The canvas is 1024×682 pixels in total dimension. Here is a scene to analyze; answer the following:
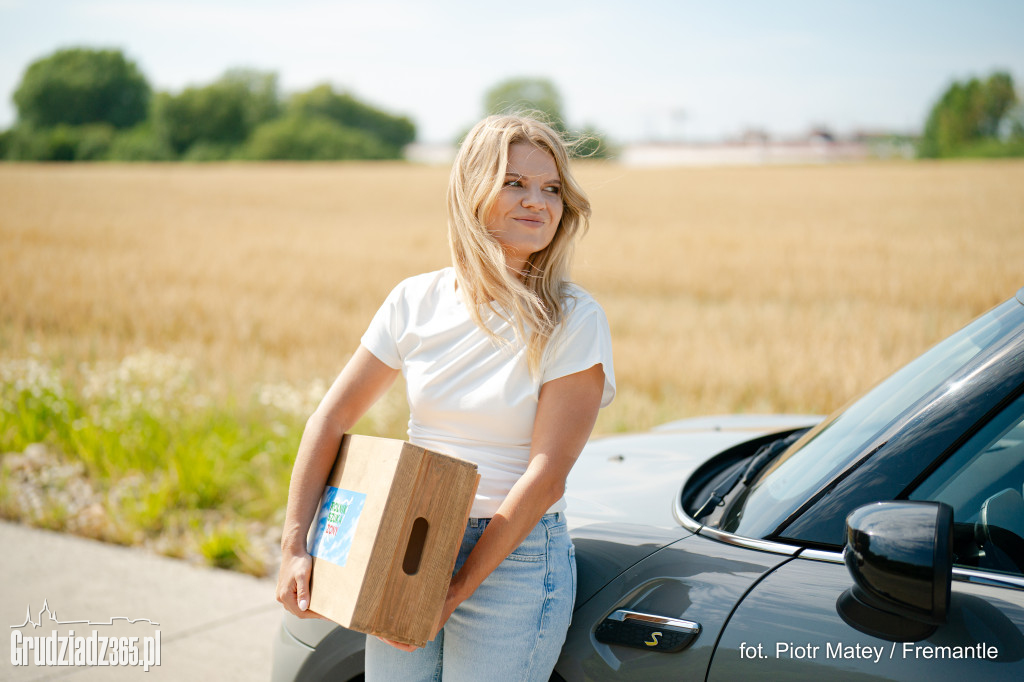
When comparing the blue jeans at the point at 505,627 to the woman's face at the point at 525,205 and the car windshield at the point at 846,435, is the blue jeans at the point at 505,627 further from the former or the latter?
the woman's face at the point at 525,205

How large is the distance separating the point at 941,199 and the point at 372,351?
26486 mm

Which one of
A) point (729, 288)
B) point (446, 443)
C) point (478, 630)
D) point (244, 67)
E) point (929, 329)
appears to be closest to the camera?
point (478, 630)

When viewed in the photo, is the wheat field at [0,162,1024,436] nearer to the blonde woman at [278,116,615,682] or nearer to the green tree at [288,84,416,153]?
the blonde woman at [278,116,615,682]

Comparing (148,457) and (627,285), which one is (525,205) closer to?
(148,457)

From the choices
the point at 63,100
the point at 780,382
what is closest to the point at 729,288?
the point at 780,382

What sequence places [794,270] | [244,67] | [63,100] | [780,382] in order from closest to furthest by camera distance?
[780,382] < [794,270] < [63,100] < [244,67]

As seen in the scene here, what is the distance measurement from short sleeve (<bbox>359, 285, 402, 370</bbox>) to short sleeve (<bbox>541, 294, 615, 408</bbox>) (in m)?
0.42

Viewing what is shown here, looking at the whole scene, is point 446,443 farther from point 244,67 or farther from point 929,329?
point 244,67

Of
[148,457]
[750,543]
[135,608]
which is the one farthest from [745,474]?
[148,457]

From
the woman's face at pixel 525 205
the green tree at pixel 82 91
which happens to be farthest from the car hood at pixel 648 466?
the green tree at pixel 82 91

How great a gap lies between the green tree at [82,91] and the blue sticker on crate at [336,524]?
79.7 meters

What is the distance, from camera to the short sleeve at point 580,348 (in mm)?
1709

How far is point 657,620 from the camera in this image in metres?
1.60

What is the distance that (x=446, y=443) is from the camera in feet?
5.92
